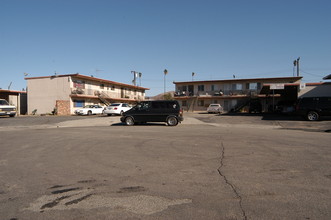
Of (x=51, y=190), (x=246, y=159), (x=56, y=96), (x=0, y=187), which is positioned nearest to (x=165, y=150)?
(x=246, y=159)

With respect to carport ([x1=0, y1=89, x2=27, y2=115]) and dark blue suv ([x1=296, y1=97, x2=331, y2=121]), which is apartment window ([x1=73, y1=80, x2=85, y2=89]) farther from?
dark blue suv ([x1=296, y1=97, x2=331, y2=121])

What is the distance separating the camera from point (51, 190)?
4410 mm

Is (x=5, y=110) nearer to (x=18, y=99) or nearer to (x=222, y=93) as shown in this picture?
(x=18, y=99)

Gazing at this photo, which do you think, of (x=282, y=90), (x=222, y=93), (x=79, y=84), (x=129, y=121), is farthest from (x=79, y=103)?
(x=282, y=90)

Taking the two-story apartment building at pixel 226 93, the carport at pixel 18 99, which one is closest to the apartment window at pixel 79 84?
the carport at pixel 18 99

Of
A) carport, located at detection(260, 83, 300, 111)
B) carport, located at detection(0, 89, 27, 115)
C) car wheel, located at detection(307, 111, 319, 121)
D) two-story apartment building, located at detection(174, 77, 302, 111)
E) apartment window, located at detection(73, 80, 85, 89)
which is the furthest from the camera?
two-story apartment building, located at detection(174, 77, 302, 111)

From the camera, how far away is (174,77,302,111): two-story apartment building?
4128 centimetres

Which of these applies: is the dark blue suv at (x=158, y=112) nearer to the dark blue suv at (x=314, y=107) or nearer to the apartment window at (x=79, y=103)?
the dark blue suv at (x=314, y=107)

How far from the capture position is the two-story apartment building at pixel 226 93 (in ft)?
135

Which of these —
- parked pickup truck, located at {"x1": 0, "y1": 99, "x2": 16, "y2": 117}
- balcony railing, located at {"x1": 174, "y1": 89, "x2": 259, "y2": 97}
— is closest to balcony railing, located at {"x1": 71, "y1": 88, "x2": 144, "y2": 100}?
parked pickup truck, located at {"x1": 0, "y1": 99, "x2": 16, "y2": 117}

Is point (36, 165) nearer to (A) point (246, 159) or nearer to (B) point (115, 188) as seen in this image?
(B) point (115, 188)

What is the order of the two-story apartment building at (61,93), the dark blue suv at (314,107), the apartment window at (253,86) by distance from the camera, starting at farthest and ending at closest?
Answer: the apartment window at (253,86)
the two-story apartment building at (61,93)
the dark blue suv at (314,107)

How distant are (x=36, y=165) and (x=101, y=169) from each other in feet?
6.11

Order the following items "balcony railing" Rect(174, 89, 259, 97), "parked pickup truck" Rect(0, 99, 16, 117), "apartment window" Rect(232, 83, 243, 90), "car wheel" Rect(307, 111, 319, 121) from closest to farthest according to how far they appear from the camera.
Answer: "car wheel" Rect(307, 111, 319, 121), "parked pickup truck" Rect(0, 99, 16, 117), "balcony railing" Rect(174, 89, 259, 97), "apartment window" Rect(232, 83, 243, 90)
